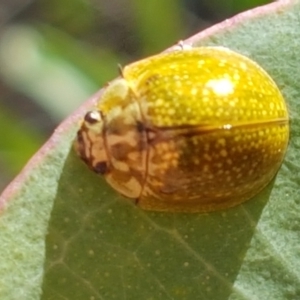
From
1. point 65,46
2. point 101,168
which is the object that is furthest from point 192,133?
point 65,46

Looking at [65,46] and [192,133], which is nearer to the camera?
[192,133]

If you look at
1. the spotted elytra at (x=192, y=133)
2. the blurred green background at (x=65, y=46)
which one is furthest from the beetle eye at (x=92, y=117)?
A: the blurred green background at (x=65, y=46)

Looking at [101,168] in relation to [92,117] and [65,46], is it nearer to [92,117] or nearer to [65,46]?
[92,117]

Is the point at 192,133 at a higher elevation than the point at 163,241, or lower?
higher

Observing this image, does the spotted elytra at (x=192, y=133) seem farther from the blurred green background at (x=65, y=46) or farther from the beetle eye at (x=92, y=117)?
the blurred green background at (x=65, y=46)

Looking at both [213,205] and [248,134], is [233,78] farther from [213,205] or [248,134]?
[213,205]

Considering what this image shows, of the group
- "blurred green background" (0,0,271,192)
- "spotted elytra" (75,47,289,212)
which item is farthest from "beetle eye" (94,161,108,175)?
"blurred green background" (0,0,271,192)
